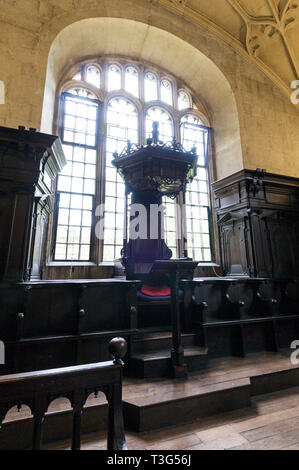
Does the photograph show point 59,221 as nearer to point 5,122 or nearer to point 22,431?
point 5,122

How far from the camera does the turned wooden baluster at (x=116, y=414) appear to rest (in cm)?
114

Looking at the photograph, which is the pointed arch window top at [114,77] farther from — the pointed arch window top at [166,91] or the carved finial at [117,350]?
the carved finial at [117,350]

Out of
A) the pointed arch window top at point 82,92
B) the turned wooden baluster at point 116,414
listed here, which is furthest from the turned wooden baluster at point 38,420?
the pointed arch window top at point 82,92

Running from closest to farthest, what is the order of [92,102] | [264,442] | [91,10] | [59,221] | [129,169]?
[264,442]
[129,169]
[59,221]
[91,10]
[92,102]

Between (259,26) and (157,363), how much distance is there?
805cm

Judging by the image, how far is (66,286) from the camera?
2.93 metres

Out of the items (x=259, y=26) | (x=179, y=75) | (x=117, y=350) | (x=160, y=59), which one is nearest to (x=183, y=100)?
(x=179, y=75)

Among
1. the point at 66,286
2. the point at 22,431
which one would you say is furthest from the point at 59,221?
the point at 22,431

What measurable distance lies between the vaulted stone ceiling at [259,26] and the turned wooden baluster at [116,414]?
7.63 m

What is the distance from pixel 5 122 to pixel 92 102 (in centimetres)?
218

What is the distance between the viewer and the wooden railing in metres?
1.03

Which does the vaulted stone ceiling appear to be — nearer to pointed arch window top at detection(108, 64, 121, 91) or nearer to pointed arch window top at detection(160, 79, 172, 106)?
pointed arch window top at detection(160, 79, 172, 106)

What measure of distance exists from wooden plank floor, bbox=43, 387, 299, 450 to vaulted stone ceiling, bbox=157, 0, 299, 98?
7621 millimetres

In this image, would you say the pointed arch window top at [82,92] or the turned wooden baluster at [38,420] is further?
the pointed arch window top at [82,92]
